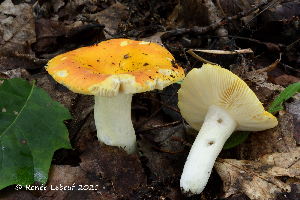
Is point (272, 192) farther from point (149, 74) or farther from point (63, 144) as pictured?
point (63, 144)

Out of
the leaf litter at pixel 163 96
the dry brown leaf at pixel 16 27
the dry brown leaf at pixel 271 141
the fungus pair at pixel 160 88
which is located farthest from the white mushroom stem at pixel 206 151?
the dry brown leaf at pixel 16 27

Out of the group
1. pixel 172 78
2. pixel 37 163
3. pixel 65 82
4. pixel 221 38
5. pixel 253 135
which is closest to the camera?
pixel 65 82

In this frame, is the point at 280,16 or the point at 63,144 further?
the point at 280,16

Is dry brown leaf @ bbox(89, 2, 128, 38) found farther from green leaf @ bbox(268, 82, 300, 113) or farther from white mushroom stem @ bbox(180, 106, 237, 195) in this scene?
green leaf @ bbox(268, 82, 300, 113)

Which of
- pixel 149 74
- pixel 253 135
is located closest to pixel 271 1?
pixel 253 135

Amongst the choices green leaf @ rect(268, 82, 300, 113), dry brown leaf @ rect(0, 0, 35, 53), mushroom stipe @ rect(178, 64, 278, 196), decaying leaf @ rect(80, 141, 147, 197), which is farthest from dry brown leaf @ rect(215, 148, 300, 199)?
dry brown leaf @ rect(0, 0, 35, 53)

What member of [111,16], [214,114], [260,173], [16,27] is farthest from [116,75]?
[111,16]

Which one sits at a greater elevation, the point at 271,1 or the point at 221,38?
the point at 271,1
